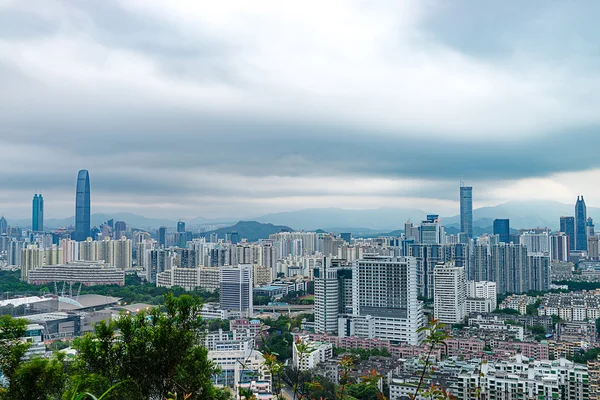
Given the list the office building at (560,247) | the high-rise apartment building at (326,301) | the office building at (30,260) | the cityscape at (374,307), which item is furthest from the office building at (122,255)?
the office building at (560,247)

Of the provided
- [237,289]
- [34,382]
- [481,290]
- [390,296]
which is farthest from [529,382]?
[481,290]

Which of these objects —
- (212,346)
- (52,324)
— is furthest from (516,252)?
(52,324)

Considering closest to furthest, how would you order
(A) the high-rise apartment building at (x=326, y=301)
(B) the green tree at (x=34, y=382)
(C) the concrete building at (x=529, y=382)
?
Answer: (B) the green tree at (x=34, y=382), (C) the concrete building at (x=529, y=382), (A) the high-rise apartment building at (x=326, y=301)

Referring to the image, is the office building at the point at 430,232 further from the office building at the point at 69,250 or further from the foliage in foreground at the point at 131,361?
the foliage in foreground at the point at 131,361

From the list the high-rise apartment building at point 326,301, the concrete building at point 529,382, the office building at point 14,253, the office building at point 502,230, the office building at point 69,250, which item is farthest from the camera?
the office building at point 502,230

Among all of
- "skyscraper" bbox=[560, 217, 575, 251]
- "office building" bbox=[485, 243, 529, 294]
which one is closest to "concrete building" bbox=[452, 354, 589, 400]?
"office building" bbox=[485, 243, 529, 294]

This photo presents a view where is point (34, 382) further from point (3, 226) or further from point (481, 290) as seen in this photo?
point (3, 226)
